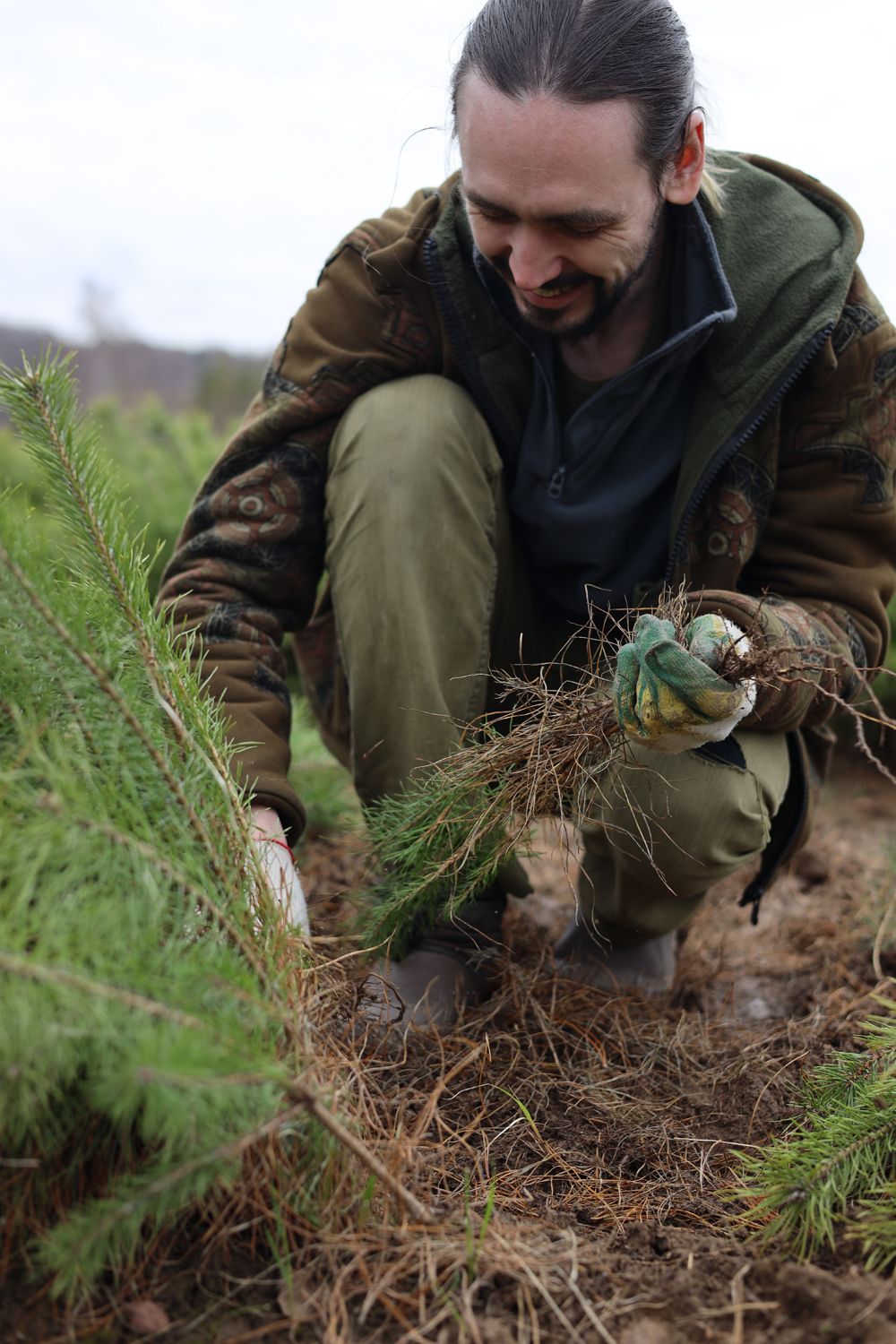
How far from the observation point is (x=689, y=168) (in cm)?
180

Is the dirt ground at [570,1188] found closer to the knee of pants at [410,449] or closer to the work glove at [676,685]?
the work glove at [676,685]

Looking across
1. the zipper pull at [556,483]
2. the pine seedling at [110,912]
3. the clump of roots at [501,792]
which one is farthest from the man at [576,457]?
the pine seedling at [110,912]

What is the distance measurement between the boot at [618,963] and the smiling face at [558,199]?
3.53 ft

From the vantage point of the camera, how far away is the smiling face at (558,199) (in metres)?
1.59

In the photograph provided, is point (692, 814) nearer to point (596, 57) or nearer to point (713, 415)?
point (713, 415)

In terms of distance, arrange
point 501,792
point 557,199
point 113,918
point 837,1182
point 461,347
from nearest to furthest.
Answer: point 113,918 < point 837,1182 < point 501,792 < point 557,199 < point 461,347

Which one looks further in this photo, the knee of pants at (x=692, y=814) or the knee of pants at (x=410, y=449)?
the knee of pants at (x=410, y=449)

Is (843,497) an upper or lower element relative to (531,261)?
lower

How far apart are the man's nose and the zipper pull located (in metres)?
0.35

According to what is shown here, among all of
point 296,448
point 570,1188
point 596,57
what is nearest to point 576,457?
point 296,448

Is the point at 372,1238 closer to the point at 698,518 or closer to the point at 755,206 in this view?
the point at 698,518

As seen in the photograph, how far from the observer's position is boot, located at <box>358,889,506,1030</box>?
171cm

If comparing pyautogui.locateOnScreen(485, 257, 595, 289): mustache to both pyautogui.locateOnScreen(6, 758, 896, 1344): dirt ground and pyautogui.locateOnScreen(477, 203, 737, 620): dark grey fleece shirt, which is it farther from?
pyautogui.locateOnScreen(6, 758, 896, 1344): dirt ground

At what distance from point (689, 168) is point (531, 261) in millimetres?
355
